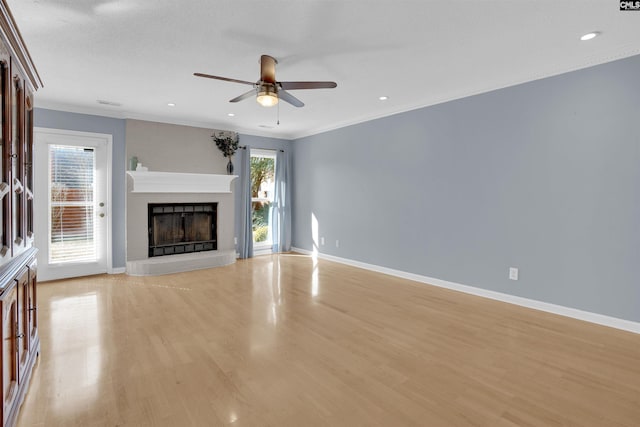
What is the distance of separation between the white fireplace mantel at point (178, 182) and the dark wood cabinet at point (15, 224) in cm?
305

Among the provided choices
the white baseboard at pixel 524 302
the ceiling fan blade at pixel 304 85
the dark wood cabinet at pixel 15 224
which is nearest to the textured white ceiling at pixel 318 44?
the ceiling fan blade at pixel 304 85

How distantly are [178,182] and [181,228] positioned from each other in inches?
33.6

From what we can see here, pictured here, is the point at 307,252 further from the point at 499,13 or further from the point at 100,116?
the point at 499,13

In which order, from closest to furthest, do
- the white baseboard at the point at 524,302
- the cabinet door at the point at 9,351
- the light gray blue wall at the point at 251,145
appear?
1. the cabinet door at the point at 9,351
2. the white baseboard at the point at 524,302
3. the light gray blue wall at the point at 251,145

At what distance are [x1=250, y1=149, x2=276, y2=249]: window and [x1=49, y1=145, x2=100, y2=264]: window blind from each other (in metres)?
2.83

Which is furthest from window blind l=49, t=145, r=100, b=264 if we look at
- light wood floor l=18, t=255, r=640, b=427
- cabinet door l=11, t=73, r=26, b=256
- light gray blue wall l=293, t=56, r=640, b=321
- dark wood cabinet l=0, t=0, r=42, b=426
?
light gray blue wall l=293, t=56, r=640, b=321

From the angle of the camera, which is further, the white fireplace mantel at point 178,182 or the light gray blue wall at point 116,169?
the white fireplace mantel at point 178,182

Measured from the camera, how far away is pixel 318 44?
293 centimetres

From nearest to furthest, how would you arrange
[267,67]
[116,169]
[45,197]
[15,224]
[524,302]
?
[15,224] → [267,67] → [524,302] → [45,197] → [116,169]

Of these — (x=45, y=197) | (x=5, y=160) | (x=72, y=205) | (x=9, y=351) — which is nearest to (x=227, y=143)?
(x=72, y=205)

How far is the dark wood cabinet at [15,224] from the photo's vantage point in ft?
5.54

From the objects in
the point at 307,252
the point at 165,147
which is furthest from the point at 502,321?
the point at 165,147

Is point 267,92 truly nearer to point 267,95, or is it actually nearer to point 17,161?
point 267,95

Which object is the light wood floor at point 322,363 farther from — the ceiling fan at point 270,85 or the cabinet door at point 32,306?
the ceiling fan at point 270,85
